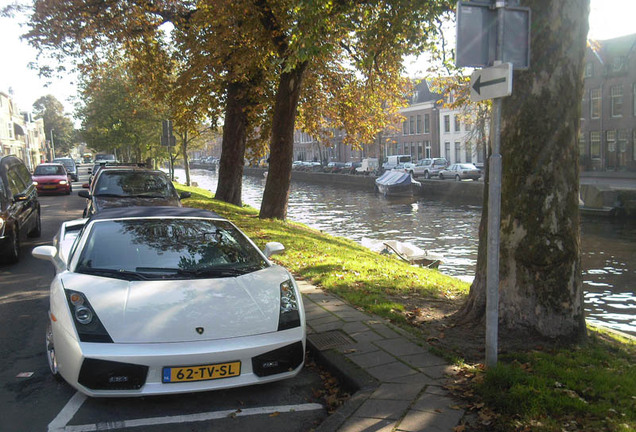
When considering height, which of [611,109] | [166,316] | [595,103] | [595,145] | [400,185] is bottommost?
[400,185]

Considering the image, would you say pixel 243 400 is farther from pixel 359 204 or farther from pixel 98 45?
pixel 359 204

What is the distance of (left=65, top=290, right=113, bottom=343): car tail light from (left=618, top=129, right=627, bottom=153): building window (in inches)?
1847

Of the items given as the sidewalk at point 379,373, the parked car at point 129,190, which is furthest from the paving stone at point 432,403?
the parked car at point 129,190

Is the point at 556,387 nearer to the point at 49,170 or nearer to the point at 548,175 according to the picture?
the point at 548,175

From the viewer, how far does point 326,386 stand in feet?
14.7

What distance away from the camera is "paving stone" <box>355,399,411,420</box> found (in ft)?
11.8

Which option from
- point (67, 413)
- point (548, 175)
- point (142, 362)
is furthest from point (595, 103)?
point (67, 413)

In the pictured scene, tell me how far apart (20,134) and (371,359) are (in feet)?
291

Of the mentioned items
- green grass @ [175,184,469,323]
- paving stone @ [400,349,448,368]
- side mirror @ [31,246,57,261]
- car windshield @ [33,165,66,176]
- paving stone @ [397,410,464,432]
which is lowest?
green grass @ [175,184,469,323]

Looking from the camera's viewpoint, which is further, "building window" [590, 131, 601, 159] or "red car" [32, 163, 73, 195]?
Answer: "building window" [590, 131, 601, 159]

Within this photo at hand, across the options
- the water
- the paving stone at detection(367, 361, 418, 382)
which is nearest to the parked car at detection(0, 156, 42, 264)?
the paving stone at detection(367, 361, 418, 382)

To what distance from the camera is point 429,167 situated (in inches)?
2008

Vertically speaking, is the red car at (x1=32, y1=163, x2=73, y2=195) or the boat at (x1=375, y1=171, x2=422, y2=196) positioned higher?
the red car at (x1=32, y1=163, x2=73, y2=195)

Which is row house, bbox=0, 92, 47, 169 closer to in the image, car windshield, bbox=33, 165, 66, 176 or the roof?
car windshield, bbox=33, 165, 66, 176
